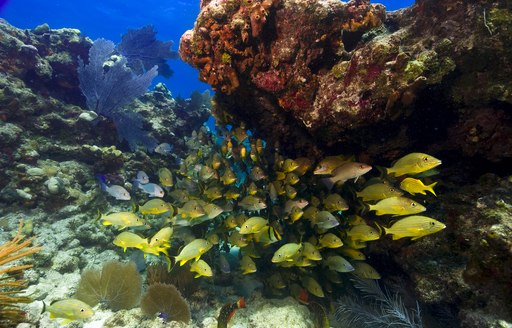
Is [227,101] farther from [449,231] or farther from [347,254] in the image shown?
[449,231]

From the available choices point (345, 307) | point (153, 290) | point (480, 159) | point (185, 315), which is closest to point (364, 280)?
point (345, 307)

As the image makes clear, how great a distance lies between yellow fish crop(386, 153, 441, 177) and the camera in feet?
13.0

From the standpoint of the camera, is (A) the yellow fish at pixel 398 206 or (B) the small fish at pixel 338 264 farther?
(B) the small fish at pixel 338 264

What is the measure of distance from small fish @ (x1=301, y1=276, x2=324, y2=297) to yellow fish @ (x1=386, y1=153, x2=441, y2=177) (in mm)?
2424

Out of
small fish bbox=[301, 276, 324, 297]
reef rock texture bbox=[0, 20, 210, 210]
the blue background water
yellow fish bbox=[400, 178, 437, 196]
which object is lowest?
small fish bbox=[301, 276, 324, 297]

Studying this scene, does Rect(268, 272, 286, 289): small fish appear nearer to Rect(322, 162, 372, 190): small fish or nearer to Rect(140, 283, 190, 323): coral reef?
Rect(140, 283, 190, 323): coral reef

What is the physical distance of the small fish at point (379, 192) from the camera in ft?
14.4

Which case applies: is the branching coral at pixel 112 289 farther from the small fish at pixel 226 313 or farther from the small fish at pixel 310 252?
the small fish at pixel 310 252

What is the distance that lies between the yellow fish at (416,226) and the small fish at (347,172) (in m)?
0.91

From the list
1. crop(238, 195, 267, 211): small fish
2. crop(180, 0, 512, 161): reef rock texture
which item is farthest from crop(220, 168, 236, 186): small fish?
crop(180, 0, 512, 161): reef rock texture

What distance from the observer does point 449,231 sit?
4.39m

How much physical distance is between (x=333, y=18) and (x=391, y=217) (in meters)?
3.58

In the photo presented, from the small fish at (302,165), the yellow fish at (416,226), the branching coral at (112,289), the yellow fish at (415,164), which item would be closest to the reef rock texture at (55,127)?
the branching coral at (112,289)

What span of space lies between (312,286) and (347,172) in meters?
2.20
